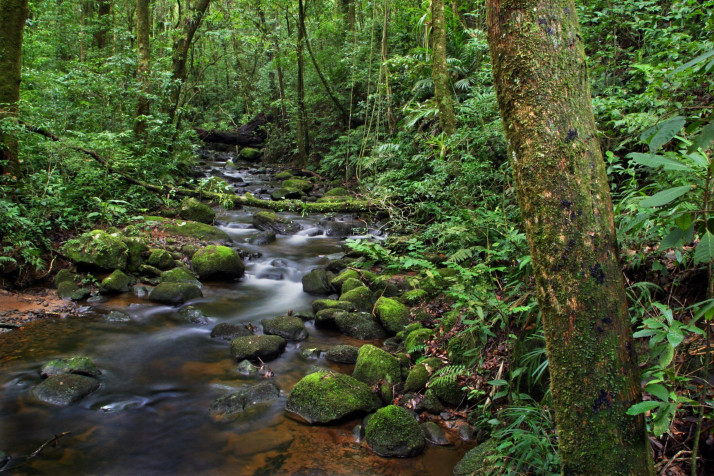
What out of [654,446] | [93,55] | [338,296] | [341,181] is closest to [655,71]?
[654,446]

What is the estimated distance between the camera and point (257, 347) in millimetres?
5430

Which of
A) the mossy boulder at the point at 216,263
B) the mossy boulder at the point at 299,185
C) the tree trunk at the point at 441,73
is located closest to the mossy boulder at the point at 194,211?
the mossy boulder at the point at 216,263

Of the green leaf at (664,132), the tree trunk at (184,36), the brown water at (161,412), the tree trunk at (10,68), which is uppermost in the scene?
the tree trunk at (184,36)

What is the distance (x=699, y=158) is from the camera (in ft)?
5.59

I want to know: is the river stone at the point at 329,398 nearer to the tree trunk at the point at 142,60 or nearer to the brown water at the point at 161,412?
the brown water at the point at 161,412

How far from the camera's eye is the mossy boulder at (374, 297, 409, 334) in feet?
19.3

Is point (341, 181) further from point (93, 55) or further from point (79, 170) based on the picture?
point (93, 55)

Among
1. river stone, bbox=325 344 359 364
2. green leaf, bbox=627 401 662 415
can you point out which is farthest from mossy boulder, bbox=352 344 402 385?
green leaf, bbox=627 401 662 415

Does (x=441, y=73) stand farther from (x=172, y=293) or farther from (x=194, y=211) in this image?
(x=194, y=211)

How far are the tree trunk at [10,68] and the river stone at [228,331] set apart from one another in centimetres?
475

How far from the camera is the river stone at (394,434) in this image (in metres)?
3.66

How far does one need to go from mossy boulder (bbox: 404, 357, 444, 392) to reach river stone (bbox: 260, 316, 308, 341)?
6.65ft

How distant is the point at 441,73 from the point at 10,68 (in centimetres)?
772

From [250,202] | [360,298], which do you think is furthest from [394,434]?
[250,202]
